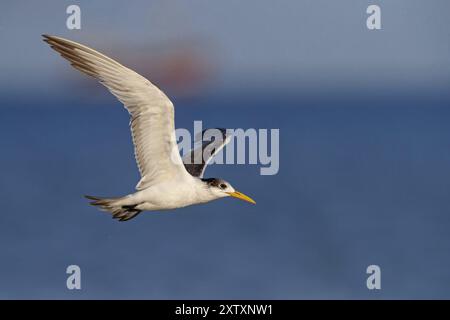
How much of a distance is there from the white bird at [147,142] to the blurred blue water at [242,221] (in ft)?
25.4

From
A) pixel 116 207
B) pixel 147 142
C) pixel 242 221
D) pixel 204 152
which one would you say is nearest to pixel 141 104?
pixel 147 142

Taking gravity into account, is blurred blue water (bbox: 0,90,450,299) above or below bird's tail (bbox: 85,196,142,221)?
above

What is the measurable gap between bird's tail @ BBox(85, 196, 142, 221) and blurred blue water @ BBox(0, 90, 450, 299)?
753cm

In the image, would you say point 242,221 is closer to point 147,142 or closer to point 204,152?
point 204,152

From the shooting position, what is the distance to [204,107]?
1681 inches

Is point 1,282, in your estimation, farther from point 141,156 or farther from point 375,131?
point 375,131

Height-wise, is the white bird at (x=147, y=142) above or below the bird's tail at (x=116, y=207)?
above

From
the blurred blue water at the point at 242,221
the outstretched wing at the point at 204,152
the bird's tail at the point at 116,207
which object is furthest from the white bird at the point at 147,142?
the blurred blue water at the point at 242,221

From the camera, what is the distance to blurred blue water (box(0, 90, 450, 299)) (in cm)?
1928

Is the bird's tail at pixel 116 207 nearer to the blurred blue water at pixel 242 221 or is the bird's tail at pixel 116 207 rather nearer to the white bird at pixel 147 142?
the white bird at pixel 147 142

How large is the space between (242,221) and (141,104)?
593 inches

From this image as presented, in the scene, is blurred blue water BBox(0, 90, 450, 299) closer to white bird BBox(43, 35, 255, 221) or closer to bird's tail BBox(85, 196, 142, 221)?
bird's tail BBox(85, 196, 142, 221)

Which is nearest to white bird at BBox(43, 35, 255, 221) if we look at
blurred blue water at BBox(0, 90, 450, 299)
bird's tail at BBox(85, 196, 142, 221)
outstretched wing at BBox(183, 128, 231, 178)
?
bird's tail at BBox(85, 196, 142, 221)

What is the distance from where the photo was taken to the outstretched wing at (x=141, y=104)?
9141 mm
